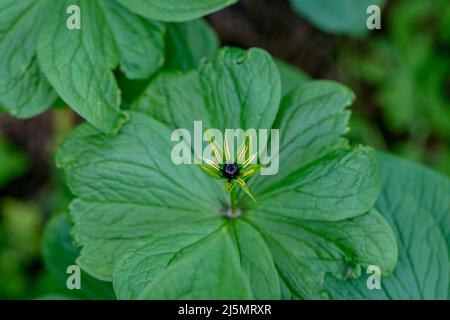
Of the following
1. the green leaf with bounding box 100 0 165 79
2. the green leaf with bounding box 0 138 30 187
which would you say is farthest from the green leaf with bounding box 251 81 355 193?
the green leaf with bounding box 0 138 30 187

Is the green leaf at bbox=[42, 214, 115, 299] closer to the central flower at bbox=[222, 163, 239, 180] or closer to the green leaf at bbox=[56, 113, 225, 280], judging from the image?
the green leaf at bbox=[56, 113, 225, 280]

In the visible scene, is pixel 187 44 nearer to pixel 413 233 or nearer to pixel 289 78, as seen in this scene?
pixel 289 78

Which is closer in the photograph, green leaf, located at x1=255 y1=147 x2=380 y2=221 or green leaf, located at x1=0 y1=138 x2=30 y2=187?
green leaf, located at x1=255 y1=147 x2=380 y2=221

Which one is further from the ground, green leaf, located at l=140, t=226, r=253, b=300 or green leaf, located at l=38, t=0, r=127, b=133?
green leaf, located at l=38, t=0, r=127, b=133

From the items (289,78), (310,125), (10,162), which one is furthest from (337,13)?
(10,162)
